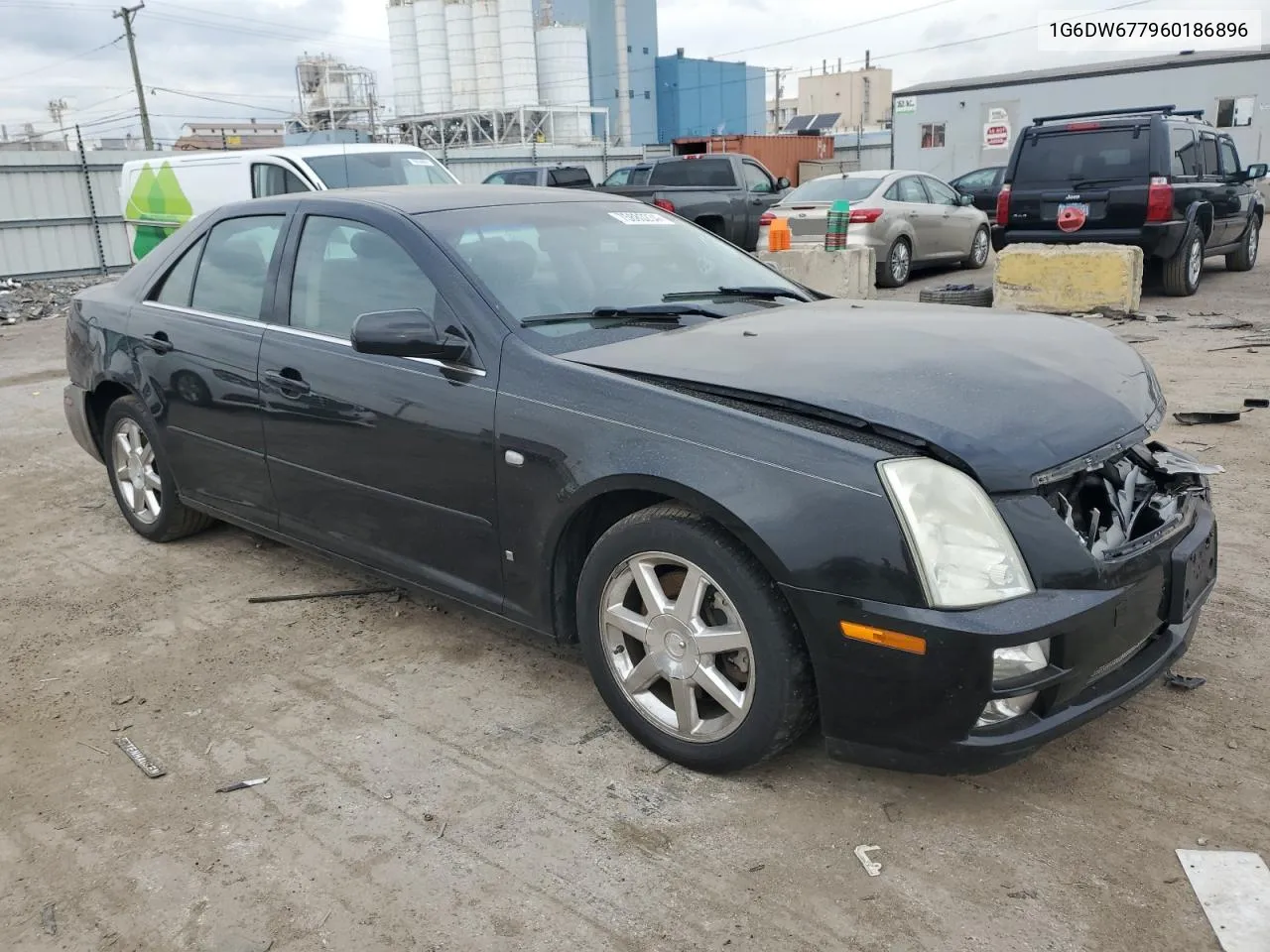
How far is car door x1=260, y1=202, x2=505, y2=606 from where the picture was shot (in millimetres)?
3326

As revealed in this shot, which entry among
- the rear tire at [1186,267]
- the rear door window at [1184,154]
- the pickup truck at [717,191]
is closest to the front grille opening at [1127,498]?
the rear door window at [1184,154]

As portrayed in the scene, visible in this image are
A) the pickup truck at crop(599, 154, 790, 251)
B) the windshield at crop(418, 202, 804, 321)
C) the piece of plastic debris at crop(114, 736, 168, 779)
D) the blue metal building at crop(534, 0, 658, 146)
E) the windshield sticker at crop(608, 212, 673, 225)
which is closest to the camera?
the piece of plastic debris at crop(114, 736, 168, 779)

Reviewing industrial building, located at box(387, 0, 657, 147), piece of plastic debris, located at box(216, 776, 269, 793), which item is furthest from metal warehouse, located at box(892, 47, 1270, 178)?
piece of plastic debris, located at box(216, 776, 269, 793)

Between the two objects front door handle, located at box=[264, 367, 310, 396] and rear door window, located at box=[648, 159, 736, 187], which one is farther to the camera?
rear door window, located at box=[648, 159, 736, 187]

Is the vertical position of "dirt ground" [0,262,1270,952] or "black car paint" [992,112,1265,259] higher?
"black car paint" [992,112,1265,259]

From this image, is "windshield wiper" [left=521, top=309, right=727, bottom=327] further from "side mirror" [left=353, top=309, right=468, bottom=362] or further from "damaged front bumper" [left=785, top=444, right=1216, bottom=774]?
"damaged front bumper" [left=785, top=444, right=1216, bottom=774]

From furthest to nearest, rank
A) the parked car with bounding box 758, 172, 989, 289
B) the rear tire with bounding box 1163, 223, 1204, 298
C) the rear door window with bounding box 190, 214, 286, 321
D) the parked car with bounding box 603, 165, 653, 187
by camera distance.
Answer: the parked car with bounding box 603, 165, 653, 187 → the parked car with bounding box 758, 172, 989, 289 → the rear tire with bounding box 1163, 223, 1204, 298 → the rear door window with bounding box 190, 214, 286, 321

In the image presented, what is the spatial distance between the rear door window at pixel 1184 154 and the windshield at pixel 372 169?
785cm

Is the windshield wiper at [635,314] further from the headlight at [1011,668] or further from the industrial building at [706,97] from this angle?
the industrial building at [706,97]

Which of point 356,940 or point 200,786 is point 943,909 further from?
point 200,786

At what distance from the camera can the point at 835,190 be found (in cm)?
1352

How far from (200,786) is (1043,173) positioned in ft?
35.6

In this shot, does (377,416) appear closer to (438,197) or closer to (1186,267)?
(438,197)

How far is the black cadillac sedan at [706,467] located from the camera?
247 cm
